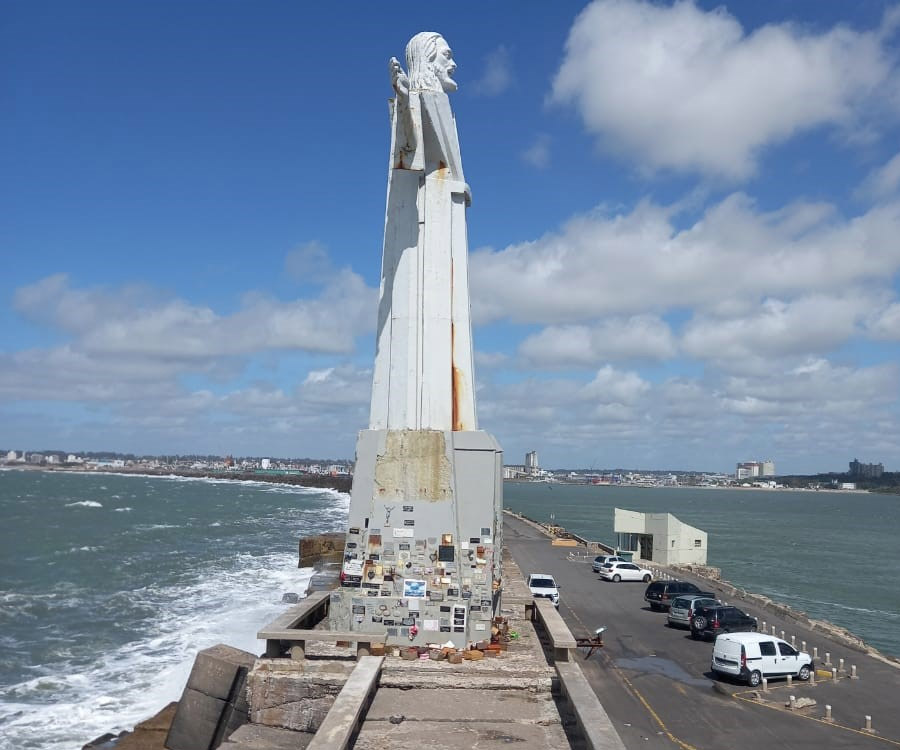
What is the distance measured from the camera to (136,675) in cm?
2169

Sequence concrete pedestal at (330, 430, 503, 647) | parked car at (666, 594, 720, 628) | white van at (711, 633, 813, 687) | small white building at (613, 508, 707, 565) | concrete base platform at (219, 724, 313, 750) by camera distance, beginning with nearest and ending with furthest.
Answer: concrete base platform at (219, 724, 313, 750) → concrete pedestal at (330, 430, 503, 647) → white van at (711, 633, 813, 687) → parked car at (666, 594, 720, 628) → small white building at (613, 508, 707, 565)

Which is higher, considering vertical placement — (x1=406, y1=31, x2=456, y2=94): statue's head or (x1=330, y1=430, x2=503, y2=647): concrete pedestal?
(x1=406, y1=31, x2=456, y2=94): statue's head

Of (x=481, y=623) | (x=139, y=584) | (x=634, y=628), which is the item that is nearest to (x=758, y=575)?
(x=634, y=628)

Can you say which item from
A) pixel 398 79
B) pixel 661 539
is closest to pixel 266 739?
pixel 398 79

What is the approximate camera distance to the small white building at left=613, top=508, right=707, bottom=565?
42.2 meters

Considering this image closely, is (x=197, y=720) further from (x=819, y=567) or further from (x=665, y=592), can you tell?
(x=819, y=567)

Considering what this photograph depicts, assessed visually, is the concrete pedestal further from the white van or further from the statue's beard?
the white van

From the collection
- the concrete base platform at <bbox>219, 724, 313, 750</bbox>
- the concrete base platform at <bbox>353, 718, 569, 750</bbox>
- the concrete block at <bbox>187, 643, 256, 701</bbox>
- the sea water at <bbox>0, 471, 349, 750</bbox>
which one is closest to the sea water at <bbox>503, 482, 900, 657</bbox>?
the sea water at <bbox>0, 471, 349, 750</bbox>

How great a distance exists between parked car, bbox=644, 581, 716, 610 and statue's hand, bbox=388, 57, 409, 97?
62.8ft

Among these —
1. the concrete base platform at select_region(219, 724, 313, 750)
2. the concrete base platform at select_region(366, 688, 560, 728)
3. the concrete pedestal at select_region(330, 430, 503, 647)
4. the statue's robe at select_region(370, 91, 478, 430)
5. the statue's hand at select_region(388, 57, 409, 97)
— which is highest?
the statue's hand at select_region(388, 57, 409, 97)

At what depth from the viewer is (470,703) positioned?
31.1 ft

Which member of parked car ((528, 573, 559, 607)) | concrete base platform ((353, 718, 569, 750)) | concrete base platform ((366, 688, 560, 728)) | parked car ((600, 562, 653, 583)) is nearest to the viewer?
concrete base platform ((353, 718, 569, 750))

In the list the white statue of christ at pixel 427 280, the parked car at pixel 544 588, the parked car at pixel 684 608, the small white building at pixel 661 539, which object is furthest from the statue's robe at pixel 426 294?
the small white building at pixel 661 539

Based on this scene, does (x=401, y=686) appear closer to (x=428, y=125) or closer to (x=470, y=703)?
(x=470, y=703)
